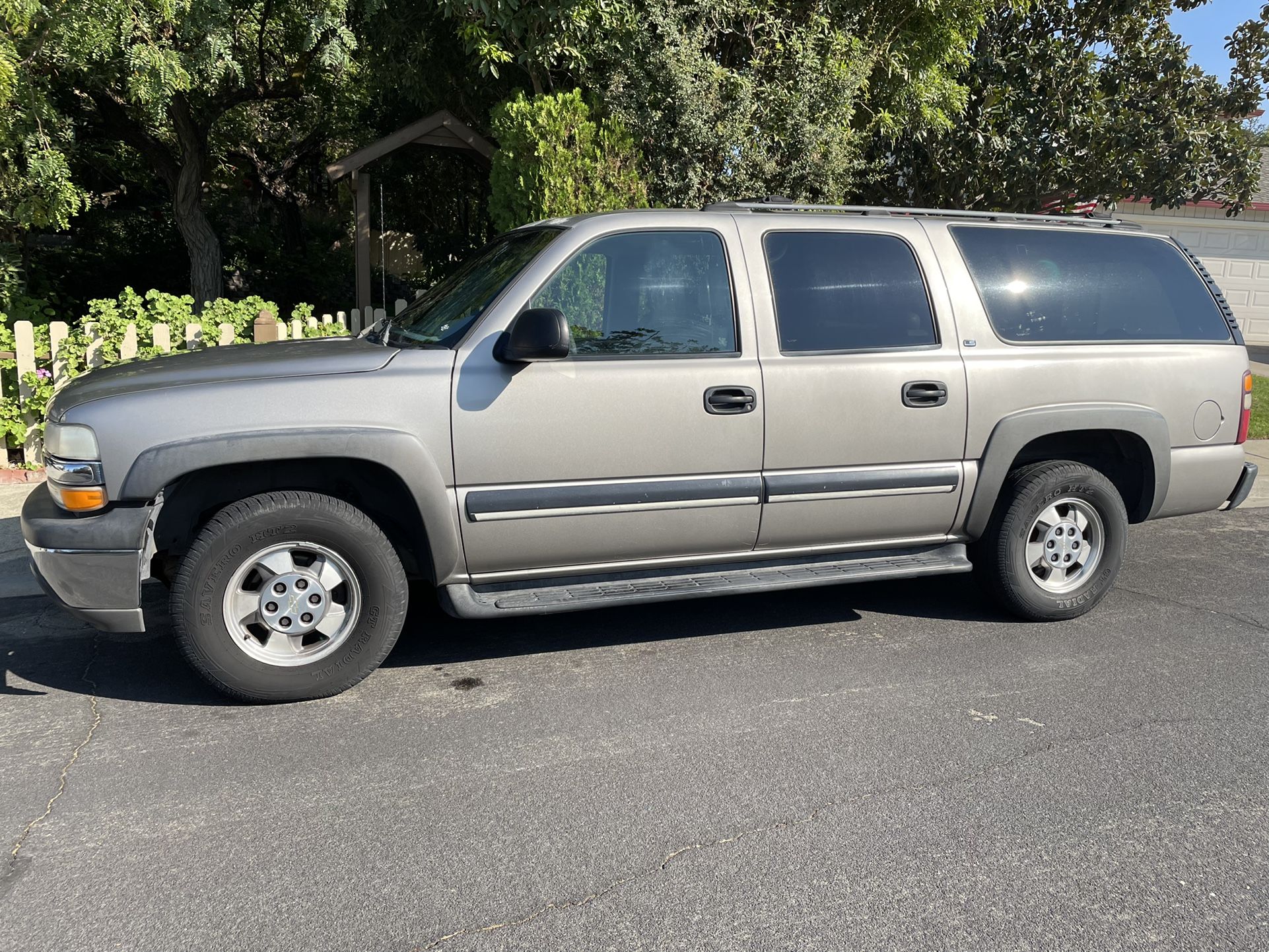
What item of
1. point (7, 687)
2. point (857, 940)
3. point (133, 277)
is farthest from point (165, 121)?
point (857, 940)

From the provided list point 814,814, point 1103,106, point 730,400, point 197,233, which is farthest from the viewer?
point 197,233

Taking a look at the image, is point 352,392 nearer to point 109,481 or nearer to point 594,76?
point 109,481

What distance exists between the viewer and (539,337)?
3.78m

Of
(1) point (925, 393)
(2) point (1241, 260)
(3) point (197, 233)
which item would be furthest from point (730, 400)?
(2) point (1241, 260)

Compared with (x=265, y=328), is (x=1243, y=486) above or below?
→ below

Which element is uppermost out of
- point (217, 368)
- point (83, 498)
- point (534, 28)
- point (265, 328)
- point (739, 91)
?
point (534, 28)

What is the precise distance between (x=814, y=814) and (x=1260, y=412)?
1106cm

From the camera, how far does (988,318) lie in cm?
470

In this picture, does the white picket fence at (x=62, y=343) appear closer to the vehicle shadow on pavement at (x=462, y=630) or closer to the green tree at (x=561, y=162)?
the green tree at (x=561, y=162)

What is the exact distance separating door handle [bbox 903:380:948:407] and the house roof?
25.2 feet

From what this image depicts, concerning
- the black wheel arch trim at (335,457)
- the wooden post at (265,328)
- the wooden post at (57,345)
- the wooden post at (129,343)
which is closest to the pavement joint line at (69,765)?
the black wheel arch trim at (335,457)

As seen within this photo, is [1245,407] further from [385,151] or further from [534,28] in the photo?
[385,151]

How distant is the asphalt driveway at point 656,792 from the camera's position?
2.62 metres

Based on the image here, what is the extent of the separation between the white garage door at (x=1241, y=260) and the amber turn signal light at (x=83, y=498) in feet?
72.1
